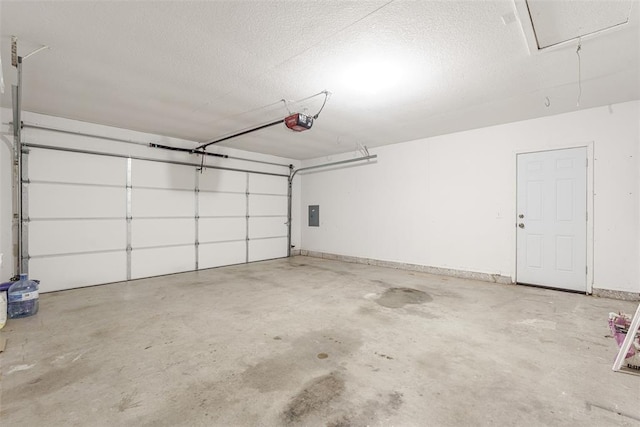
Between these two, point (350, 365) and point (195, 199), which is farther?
point (195, 199)

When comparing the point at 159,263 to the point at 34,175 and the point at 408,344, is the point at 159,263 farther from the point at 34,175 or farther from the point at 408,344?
the point at 408,344

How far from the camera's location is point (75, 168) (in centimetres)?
450

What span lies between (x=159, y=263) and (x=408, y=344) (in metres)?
4.89

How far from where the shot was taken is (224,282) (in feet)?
16.0

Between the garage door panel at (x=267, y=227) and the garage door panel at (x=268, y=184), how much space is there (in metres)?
0.73

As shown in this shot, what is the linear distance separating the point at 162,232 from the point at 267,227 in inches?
99.6

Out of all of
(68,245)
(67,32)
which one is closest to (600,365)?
(67,32)

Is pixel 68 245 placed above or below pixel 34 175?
below

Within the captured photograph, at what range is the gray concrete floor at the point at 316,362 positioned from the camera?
1.67 metres

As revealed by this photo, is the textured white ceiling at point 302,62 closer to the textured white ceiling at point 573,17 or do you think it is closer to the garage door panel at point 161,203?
the textured white ceiling at point 573,17

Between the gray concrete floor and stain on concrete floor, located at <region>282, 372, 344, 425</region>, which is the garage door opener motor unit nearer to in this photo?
the gray concrete floor

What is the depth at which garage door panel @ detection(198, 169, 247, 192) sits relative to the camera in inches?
240

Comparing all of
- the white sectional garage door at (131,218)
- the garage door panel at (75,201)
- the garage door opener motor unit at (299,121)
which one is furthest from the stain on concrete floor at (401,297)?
the garage door panel at (75,201)

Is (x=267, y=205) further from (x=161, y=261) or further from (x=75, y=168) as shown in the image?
(x=75, y=168)
